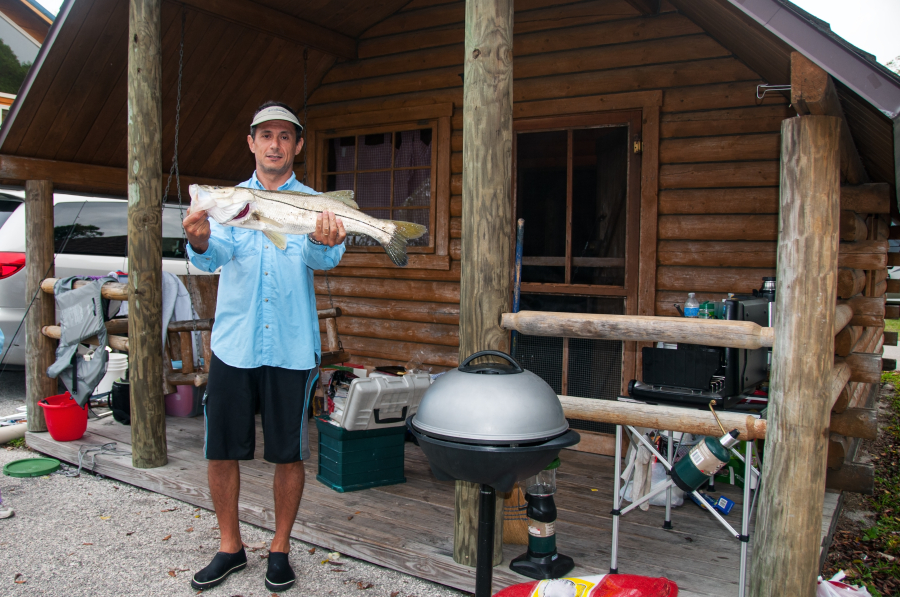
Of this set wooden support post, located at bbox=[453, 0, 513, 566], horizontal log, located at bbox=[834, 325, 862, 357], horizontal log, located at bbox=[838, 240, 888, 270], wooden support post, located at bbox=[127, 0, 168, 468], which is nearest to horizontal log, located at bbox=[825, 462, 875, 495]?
horizontal log, located at bbox=[834, 325, 862, 357]

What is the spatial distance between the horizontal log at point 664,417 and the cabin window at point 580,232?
2189 millimetres

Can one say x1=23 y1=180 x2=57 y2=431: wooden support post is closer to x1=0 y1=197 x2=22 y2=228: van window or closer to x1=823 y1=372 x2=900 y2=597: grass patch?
x1=0 y1=197 x2=22 y2=228: van window

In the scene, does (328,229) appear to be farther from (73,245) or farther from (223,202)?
(73,245)

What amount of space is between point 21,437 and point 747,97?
20.8 ft

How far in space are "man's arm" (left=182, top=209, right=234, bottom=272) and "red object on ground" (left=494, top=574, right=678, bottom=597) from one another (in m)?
1.80

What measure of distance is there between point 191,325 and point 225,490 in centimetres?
196

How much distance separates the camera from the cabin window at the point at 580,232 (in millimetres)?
4883

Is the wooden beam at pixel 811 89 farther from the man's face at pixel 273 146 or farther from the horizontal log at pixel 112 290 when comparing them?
the horizontal log at pixel 112 290

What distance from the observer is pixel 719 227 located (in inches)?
181

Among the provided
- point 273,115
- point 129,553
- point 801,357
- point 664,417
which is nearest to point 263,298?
Result: point 273,115

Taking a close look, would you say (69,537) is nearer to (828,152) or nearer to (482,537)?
(482,537)

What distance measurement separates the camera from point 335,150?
6.45m

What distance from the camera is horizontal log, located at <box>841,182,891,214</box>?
3.80 meters

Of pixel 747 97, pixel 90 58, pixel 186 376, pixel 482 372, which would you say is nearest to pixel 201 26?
pixel 90 58
